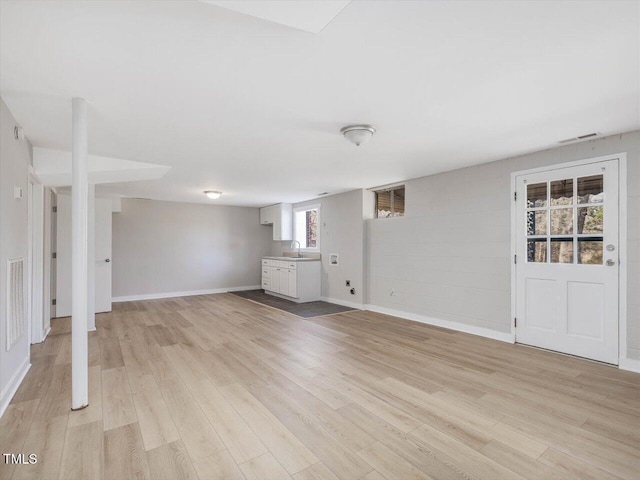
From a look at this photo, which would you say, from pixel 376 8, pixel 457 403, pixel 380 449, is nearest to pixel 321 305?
pixel 457 403

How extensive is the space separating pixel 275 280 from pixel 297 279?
103 centimetres

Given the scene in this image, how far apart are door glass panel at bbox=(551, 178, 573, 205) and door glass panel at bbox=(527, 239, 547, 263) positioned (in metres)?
0.47

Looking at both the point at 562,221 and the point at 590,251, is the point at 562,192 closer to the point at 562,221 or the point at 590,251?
the point at 562,221

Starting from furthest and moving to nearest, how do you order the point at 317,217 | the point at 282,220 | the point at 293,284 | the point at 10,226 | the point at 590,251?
the point at 282,220
the point at 317,217
the point at 293,284
the point at 590,251
the point at 10,226

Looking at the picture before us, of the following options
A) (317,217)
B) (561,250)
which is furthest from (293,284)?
(561,250)

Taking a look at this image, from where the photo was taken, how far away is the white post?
2.32 m

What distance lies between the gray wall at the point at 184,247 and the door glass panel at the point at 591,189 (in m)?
7.14

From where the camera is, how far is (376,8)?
4.89ft

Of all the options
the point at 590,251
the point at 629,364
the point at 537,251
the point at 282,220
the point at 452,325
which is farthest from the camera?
the point at 282,220

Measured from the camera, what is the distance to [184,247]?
7.73m

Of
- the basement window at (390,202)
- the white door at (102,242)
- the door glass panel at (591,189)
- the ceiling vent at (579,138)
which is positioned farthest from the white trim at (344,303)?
the white door at (102,242)

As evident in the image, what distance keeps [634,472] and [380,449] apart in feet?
4.34

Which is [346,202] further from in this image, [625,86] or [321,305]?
[625,86]

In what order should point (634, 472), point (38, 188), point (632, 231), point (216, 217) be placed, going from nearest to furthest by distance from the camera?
point (634, 472)
point (632, 231)
point (38, 188)
point (216, 217)
